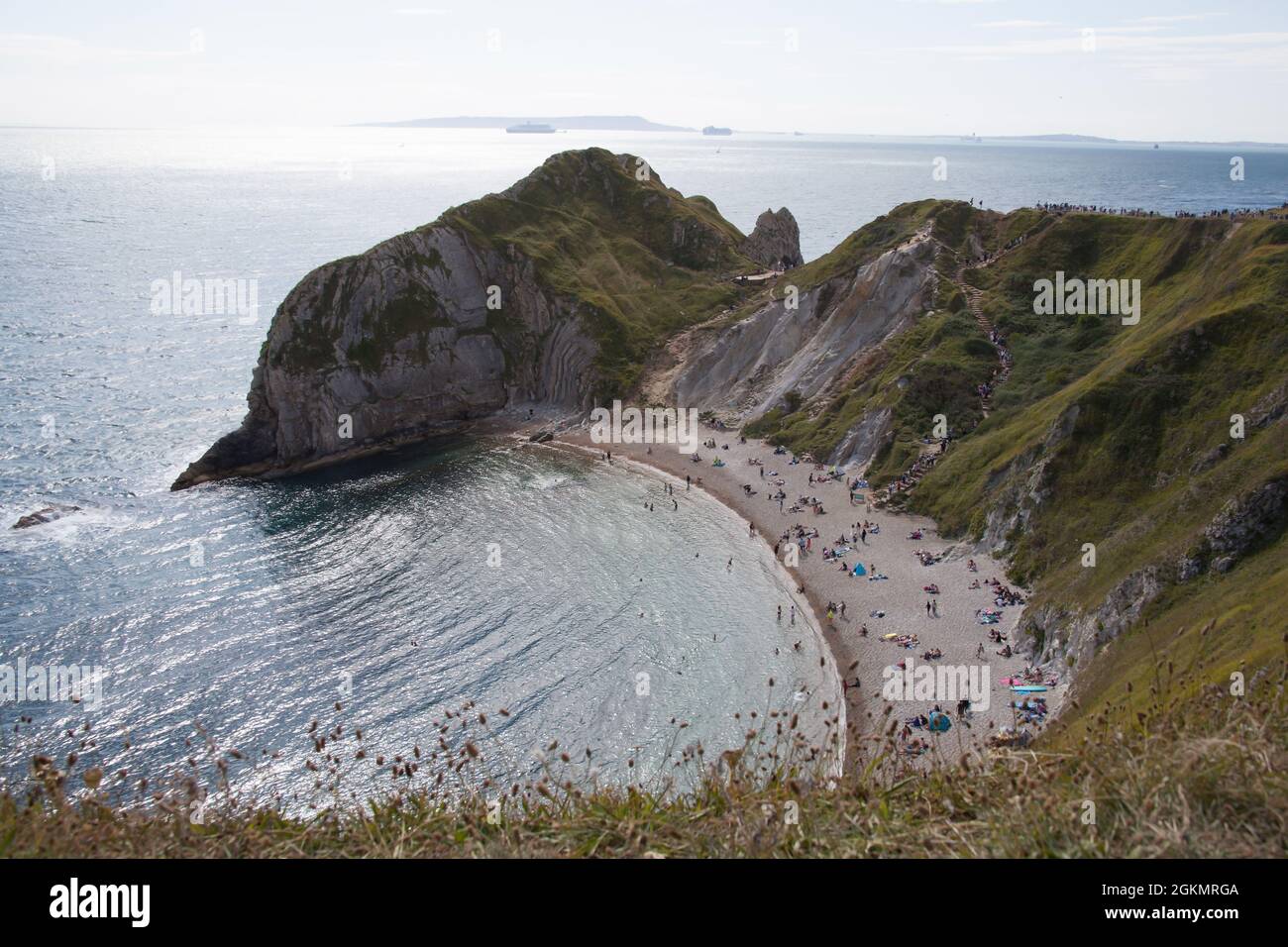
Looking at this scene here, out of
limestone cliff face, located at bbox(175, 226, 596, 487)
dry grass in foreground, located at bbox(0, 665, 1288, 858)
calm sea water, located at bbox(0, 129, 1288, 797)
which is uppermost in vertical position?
limestone cliff face, located at bbox(175, 226, 596, 487)

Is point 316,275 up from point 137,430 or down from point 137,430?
up

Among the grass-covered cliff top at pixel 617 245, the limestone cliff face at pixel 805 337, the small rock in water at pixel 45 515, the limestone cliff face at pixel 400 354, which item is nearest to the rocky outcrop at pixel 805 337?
the limestone cliff face at pixel 805 337

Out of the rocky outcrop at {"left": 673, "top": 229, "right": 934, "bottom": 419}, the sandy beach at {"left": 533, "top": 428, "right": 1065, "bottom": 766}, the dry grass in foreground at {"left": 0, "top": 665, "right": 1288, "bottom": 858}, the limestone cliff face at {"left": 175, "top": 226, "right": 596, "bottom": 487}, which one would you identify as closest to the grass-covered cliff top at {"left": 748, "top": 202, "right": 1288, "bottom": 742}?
the sandy beach at {"left": 533, "top": 428, "right": 1065, "bottom": 766}

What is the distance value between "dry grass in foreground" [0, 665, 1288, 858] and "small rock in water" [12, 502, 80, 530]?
210 ft

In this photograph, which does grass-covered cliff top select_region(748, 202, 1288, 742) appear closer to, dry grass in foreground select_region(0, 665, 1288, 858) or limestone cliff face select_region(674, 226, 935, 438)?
limestone cliff face select_region(674, 226, 935, 438)

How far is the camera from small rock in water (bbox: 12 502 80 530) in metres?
64.6

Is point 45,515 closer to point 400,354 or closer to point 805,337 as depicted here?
point 400,354

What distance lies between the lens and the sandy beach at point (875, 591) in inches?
1703

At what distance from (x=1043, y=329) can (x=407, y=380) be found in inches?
2543

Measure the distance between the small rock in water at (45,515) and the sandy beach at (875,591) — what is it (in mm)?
47571

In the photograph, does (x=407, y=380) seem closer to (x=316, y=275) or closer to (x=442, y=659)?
(x=316, y=275)
